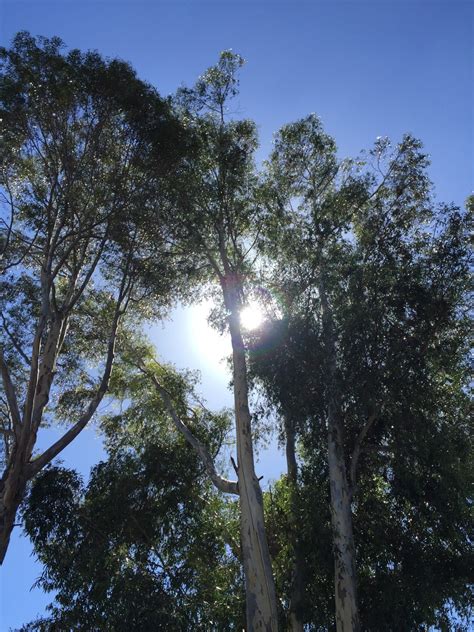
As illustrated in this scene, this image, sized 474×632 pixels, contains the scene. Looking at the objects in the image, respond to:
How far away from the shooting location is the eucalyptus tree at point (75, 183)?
1117cm

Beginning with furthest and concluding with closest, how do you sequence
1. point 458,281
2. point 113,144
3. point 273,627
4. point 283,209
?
point 283,209 < point 113,144 < point 458,281 < point 273,627

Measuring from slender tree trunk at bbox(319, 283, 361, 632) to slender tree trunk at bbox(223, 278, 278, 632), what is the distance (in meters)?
1.20

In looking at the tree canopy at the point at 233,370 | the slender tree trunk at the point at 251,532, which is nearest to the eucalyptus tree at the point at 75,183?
the tree canopy at the point at 233,370

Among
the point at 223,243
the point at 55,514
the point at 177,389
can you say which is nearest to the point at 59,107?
the point at 223,243

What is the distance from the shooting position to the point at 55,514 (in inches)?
410

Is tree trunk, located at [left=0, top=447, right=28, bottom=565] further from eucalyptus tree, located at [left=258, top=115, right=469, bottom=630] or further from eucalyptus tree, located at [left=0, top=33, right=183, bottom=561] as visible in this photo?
eucalyptus tree, located at [left=258, top=115, right=469, bottom=630]

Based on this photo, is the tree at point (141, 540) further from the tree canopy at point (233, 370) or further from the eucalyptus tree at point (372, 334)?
the eucalyptus tree at point (372, 334)

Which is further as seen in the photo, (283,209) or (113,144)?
(283,209)

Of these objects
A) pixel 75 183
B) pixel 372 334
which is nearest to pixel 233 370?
pixel 372 334

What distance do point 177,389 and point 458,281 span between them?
7.16 m

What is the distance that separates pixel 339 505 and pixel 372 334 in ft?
11.1

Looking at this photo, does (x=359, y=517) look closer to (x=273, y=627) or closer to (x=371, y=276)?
(x=273, y=627)

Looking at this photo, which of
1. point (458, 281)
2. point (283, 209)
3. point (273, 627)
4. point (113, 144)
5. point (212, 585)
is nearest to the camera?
point (273, 627)

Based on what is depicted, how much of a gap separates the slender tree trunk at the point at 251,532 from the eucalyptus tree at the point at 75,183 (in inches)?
112
